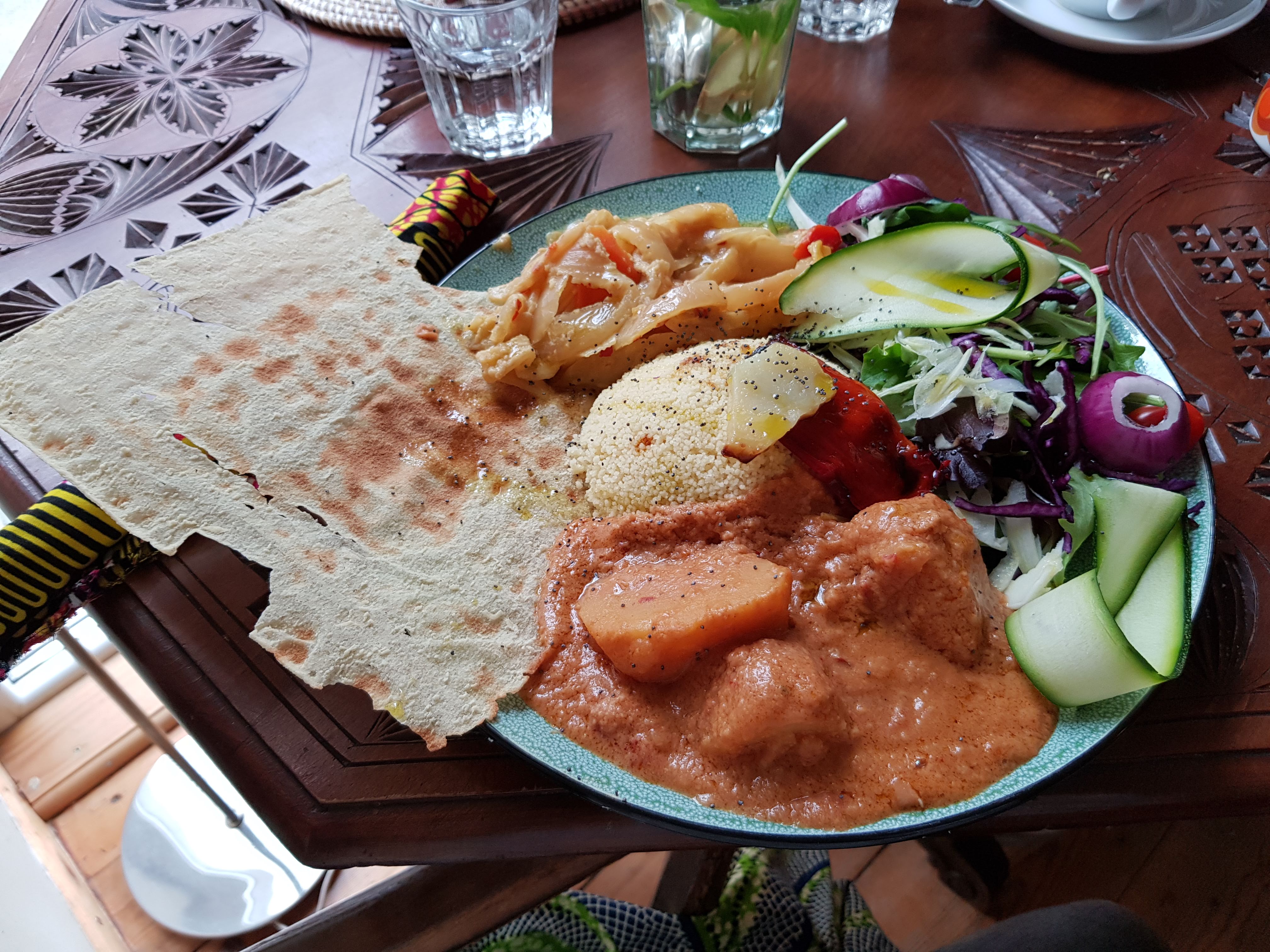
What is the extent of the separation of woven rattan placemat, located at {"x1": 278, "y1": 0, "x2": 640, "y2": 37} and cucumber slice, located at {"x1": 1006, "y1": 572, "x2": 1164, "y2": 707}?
2067mm

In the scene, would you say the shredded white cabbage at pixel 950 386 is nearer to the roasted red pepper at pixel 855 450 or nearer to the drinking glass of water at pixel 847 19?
the roasted red pepper at pixel 855 450

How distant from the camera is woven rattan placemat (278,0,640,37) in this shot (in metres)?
2.32

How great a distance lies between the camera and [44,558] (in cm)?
126

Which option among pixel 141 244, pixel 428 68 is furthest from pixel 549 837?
pixel 428 68

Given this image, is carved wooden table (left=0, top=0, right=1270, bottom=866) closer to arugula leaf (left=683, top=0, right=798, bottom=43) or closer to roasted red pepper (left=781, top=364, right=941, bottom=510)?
arugula leaf (left=683, top=0, right=798, bottom=43)

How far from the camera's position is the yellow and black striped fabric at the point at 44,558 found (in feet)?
4.14

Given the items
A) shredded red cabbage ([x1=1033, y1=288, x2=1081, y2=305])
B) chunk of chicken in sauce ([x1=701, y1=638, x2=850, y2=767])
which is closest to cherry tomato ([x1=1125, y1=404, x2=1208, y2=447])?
shredded red cabbage ([x1=1033, y1=288, x2=1081, y2=305])

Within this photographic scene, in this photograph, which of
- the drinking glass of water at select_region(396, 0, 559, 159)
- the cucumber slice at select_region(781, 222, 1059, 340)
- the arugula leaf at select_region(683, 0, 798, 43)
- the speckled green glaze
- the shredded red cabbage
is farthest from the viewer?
the drinking glass of water at select_region(396, 0, 559, 159)

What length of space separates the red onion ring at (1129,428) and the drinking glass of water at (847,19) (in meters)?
1.48

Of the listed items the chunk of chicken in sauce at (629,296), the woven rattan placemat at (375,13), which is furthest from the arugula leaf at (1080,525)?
the woven rattan placemat at (375,13)

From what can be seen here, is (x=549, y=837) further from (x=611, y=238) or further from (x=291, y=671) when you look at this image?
(x=611, y=238)

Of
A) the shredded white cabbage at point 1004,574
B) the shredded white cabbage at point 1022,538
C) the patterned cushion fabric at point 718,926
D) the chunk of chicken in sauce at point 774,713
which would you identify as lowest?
the patterned cushion fabric at point 718,926

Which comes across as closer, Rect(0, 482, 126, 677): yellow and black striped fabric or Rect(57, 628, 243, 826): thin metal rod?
Rect(0, 482, 126, 677): yellow and black striped fabric

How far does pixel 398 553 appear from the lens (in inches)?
50.9
